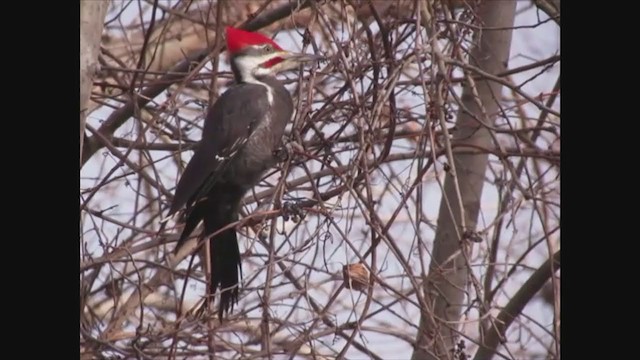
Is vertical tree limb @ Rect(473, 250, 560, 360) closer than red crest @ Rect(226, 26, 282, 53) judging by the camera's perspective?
Yes

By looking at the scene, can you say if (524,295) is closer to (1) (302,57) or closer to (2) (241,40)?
(1) (302,57)

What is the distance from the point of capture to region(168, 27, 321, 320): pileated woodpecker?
4086mm

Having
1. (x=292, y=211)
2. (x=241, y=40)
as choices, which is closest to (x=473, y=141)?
(x=241, y=40)

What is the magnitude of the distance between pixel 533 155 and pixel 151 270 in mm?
1744

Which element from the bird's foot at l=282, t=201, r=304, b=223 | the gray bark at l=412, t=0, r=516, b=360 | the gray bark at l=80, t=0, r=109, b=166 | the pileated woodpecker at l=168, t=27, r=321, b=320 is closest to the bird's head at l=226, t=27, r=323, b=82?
the pileated woodpecker at l=168, t=27, r=321, b=320

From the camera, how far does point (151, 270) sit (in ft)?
15.1

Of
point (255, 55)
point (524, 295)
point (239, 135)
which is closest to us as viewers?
point (524, 295)

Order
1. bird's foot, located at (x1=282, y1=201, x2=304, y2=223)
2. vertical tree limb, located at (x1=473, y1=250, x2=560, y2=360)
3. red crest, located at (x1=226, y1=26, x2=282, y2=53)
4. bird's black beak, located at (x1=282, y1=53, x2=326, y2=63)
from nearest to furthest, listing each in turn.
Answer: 1. bird's foot, located at (x1=282, y1=201, x2=304, y2=223)
2. bird's black beak, located at (x1=282, y1=53, x2=326, y2=63)
3. vertical tree limb, located at (x1=473, y1=250, x2=560, y2=360)
4. red crest, located at (x1=226, y1=26, x2=282, y2=53)

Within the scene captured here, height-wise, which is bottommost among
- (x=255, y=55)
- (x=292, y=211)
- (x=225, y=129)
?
(x=292, y=211)

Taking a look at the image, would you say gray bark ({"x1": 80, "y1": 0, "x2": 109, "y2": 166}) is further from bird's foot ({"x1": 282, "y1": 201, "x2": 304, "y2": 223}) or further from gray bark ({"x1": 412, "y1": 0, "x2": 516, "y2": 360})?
gray bark ({"x1": 412, "y1": 0, "x2": 516, "y2": 360})

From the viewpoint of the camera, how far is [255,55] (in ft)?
14.3

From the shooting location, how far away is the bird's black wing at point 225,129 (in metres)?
4.09

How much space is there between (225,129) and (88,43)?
1340mm

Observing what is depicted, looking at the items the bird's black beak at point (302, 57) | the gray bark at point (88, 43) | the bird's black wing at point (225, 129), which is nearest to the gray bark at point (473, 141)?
the bird's black beak at point (302, 57)
